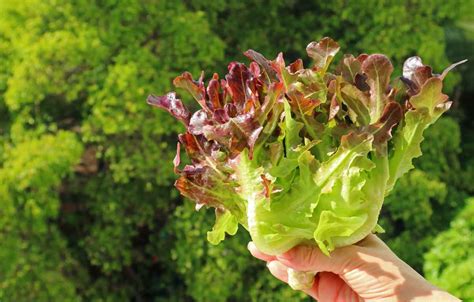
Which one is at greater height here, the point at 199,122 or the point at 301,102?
the point at 301,102

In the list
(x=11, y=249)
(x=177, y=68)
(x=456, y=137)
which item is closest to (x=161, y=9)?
(x=177, y=68)

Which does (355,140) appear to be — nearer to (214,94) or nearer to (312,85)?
(312,85)

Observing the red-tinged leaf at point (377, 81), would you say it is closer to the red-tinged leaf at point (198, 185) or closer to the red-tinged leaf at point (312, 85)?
the red-tinged leaf at point (312, 85)

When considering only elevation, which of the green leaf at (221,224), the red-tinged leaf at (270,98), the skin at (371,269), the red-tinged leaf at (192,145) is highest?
the red-tinged leaf at (270,98)

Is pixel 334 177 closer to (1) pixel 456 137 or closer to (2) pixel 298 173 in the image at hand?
(2) pixel 298 173

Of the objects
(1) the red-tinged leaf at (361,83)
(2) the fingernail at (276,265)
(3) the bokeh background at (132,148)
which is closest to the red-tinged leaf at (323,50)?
(1) the red-tinged leaf at (361,83)

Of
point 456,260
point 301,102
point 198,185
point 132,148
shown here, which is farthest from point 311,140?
point 132,148
